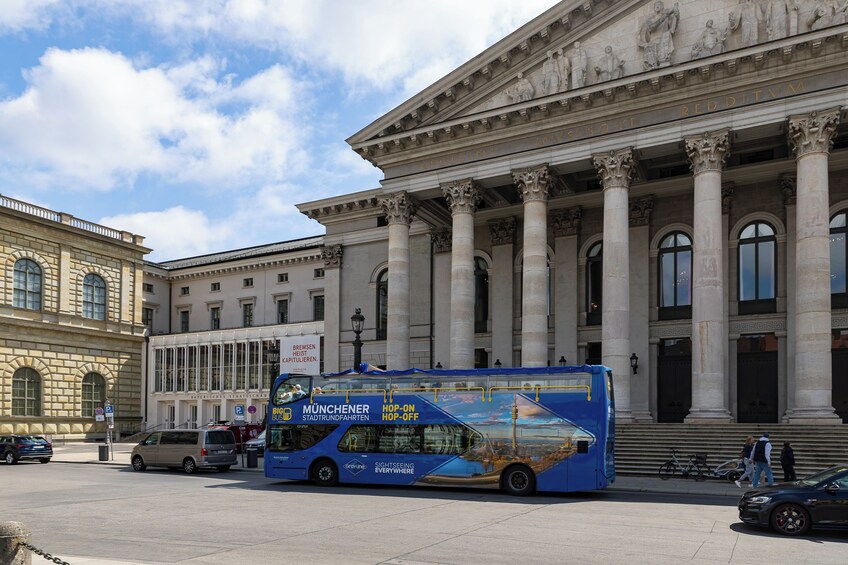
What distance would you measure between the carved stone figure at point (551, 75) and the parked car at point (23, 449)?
28.8m

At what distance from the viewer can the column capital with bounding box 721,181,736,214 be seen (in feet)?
118

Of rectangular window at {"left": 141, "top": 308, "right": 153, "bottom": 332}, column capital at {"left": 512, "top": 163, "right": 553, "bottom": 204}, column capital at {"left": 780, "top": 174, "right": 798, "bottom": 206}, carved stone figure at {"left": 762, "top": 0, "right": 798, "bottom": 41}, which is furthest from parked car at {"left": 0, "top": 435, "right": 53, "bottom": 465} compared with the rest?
carved stone figure at {"left": 762, "top": 0, "right": 798, "bottom": 41}

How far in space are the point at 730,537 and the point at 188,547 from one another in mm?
9720

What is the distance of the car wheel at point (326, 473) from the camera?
26141 mm

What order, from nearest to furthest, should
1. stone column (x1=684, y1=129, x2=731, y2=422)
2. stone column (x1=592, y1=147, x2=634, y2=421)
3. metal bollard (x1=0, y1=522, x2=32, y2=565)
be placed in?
metal bollard (x1=0, y1=522, x2=32, y2=565) → stone column (x1=684, y1=129, x2=731, y2=422) → stone column (x1=592, y1=147, x2=634, y2=421)

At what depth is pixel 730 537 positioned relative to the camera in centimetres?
1498

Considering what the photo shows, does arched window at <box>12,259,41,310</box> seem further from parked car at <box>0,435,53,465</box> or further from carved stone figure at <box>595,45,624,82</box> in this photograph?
carved stone figure at <box>595,45,624,82</box>

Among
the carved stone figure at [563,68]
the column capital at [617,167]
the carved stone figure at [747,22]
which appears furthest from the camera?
the carved stone figure at [563,68]

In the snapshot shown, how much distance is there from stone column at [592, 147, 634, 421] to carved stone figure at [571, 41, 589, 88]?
11.0 feet

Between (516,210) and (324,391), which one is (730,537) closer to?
(324,391)

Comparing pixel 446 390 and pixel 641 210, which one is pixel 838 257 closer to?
pixel 641 210

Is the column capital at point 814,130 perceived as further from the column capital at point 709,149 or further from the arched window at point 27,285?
the arched window at point 27,285

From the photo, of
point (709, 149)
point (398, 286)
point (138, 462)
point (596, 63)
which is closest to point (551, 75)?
point (596, 63)

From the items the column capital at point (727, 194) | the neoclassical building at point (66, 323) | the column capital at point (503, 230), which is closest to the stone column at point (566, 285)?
the column capital at point (503, 230)
